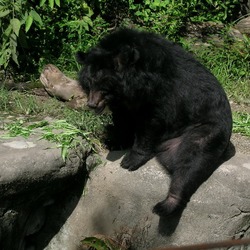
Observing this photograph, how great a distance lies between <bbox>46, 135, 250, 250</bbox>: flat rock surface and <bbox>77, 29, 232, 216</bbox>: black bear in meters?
0.13

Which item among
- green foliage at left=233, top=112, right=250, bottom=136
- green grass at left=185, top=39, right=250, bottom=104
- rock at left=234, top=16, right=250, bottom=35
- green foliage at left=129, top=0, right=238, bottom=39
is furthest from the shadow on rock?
rock at left=234, top=16, right=250, bottom=35

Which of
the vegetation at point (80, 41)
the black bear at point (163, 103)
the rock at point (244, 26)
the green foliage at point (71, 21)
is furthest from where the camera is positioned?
the rock at point (244, 26)

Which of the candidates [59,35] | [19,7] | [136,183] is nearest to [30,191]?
[136,183]

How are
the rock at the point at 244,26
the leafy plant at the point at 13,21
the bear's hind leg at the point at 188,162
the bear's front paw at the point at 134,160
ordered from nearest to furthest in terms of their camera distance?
1. the bear's hind leg at the point at 188,162
2. the bear's front paw at the point at 134,160
3. the leafy plant at the point at 13,21
4. the rock at the point at 244,26

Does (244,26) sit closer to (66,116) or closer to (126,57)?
(66,116)

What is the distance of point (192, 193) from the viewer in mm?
4195

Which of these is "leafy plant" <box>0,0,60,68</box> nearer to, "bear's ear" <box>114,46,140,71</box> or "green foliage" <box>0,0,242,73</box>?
"green foliage" <box>0,0,242,73</box>

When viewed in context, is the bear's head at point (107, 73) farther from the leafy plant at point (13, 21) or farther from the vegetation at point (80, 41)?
the leafy plant at point (13, 21)

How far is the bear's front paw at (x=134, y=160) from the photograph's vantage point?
14.3ft

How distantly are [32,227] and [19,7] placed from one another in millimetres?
2836

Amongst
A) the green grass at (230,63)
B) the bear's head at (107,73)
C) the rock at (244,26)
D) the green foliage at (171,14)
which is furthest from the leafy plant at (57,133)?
the rock at (244,26)

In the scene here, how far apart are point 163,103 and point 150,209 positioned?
967mm

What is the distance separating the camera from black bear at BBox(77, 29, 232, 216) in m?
3.93

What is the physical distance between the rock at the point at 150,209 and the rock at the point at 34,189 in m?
0.13
